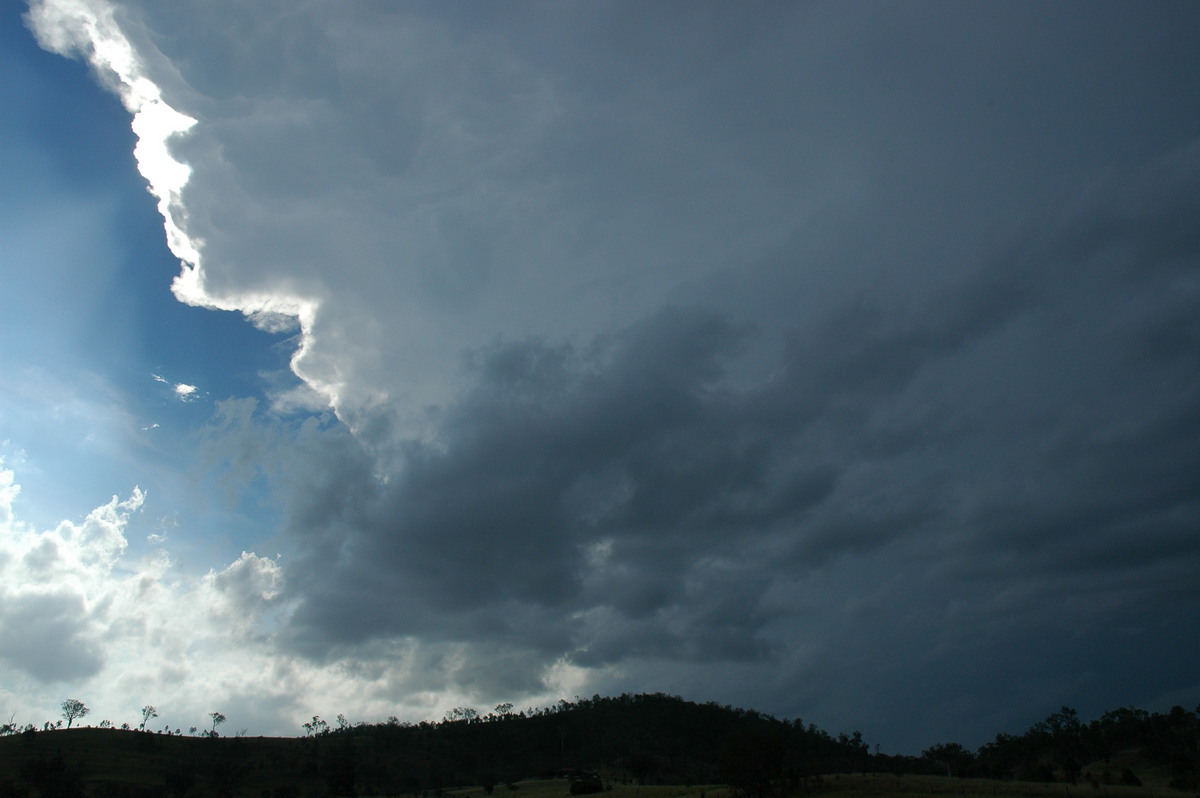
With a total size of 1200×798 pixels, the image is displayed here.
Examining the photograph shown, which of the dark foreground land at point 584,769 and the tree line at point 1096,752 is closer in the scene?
the dark foreground land at point 584,769

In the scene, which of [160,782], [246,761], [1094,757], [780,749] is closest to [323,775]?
[246,761]

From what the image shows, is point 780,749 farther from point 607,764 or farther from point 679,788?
point 607,764

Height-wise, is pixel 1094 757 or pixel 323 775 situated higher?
pixel 323 775

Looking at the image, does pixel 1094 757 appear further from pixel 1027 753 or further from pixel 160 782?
pixel 160 782

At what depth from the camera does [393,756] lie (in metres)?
183

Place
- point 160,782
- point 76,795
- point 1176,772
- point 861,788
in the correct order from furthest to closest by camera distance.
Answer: point 160,782, point 1176,772, point 76,795, point 861,788

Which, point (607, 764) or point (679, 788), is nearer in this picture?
point (679, 788)

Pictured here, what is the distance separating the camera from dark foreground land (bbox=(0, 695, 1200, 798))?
3573 inches

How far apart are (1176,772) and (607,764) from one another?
113861 millimetres

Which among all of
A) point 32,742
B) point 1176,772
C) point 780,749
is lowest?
point 1176,772

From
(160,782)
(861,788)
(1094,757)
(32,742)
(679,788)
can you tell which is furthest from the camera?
(1094,757)

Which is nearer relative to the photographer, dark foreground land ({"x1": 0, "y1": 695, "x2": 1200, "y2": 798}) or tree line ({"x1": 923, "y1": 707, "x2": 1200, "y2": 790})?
dark foreground land ({"x1": 0, "y1": 695, "x2": 1200, "y2": 798})

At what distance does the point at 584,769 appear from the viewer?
16925 cm

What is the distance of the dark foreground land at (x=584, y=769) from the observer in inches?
3573
